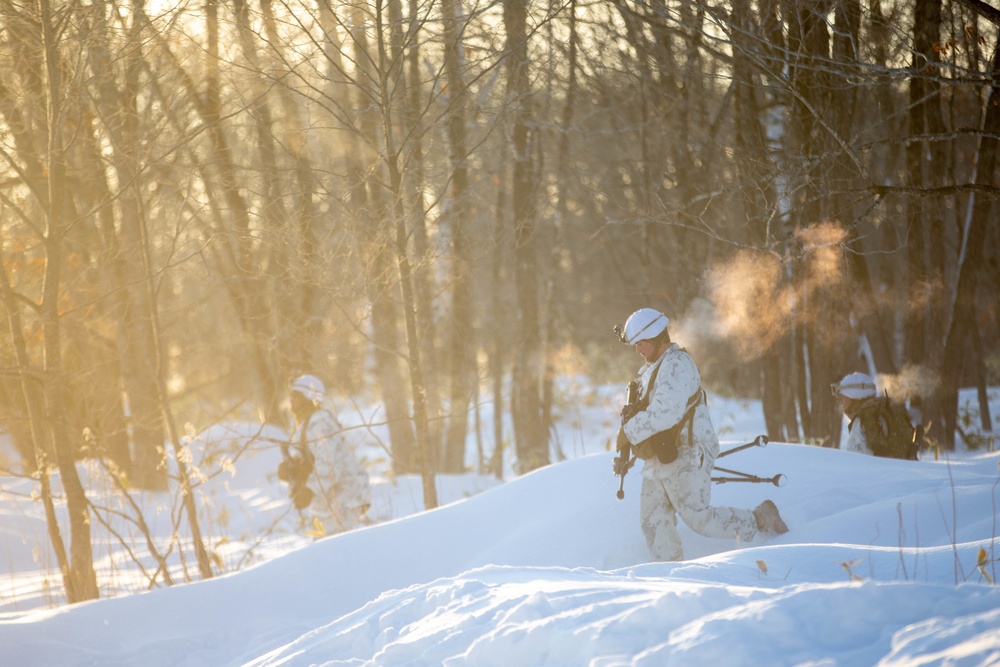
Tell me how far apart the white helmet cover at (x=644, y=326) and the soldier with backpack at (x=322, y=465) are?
3731 millimetres

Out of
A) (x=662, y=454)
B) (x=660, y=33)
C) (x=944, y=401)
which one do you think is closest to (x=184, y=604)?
(x=662, y=454)

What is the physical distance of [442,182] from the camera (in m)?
9.62

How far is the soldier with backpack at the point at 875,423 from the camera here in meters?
8.11

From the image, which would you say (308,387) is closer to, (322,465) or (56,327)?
(322,465)

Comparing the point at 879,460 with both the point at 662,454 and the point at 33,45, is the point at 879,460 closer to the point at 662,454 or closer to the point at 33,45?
the point at 662,454

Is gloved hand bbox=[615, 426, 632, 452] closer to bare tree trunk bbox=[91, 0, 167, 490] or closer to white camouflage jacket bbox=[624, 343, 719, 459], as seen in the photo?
white camouflage jacket bbox=[624, 343, 719, 459]

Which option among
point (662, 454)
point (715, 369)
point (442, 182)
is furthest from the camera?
point (715, 369)

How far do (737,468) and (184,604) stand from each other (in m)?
4.22

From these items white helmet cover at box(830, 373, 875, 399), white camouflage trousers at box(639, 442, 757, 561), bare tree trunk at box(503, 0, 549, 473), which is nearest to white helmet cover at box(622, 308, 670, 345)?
white camouflage trousers at box(639, 442, 757, 561)

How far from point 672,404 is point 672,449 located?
0.97ft

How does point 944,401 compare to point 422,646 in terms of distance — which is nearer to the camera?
point 422,646

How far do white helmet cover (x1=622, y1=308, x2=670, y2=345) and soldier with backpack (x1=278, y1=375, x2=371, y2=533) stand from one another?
3.73m

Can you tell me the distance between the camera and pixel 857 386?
821 centimetres

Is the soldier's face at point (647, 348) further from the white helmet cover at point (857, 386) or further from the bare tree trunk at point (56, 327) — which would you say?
the bare tree trunk at point (56, 327)
